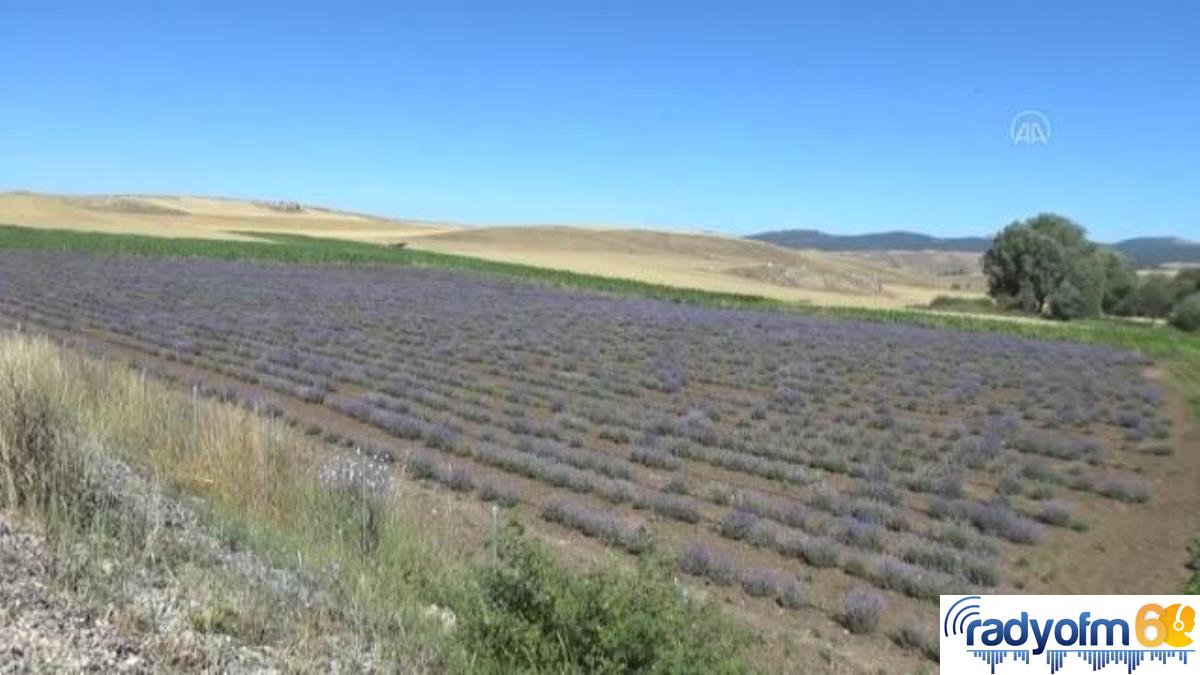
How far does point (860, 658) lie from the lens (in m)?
8.05

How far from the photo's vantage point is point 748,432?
18922 millimetres

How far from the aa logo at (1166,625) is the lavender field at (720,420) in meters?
2.60

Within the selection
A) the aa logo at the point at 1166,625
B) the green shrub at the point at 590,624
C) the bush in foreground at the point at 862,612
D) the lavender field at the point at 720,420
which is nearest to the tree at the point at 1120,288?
the lavender field at the point at 720,420

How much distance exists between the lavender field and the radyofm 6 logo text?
2.13 metres

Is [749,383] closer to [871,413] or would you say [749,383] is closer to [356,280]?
[871,413]

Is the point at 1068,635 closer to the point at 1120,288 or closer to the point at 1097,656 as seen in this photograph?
the point at 1097,656

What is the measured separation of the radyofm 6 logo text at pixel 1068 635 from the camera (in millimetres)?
6219

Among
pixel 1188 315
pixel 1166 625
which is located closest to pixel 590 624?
pixel 1166 625

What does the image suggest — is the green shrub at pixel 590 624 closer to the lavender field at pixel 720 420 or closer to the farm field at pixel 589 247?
the lavender field at pixel 720 420

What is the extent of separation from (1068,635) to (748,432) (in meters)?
12.6

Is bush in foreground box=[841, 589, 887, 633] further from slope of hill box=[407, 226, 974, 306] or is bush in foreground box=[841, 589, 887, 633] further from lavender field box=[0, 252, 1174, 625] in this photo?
slope of hill box=[407, 226, 974, 306]

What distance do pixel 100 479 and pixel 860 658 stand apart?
5.87 m

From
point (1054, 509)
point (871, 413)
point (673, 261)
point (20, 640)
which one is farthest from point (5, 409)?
point (673, 261)

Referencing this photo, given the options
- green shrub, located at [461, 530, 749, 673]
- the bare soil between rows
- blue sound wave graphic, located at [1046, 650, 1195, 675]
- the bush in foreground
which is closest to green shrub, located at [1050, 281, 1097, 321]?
the bare soil between rows
